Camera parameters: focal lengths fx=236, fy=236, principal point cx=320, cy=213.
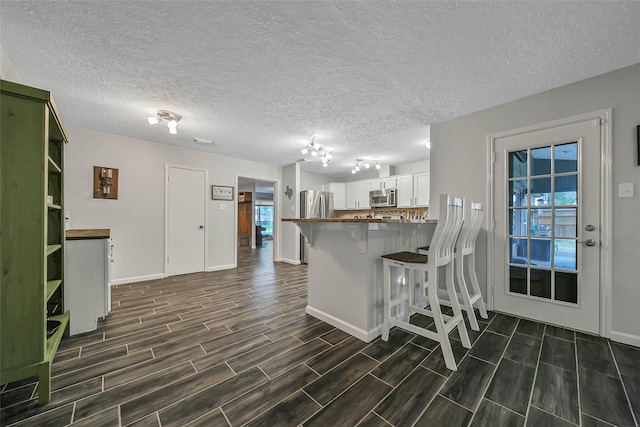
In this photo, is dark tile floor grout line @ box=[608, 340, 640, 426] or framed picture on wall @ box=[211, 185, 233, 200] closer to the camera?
dark tile floor grout line @ box=[608, 340, 640, 426]

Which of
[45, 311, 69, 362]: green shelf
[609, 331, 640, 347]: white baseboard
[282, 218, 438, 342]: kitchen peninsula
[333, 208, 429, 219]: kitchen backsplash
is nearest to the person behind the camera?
[45, 311, 69, 362]: green shelf

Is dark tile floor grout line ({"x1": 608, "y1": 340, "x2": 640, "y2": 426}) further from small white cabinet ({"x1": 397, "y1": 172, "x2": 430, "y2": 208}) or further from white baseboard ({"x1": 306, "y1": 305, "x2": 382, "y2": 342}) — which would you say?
small white cabinet ({"x1": 397, "y1": 172, "x2": 430, "y2": 208})

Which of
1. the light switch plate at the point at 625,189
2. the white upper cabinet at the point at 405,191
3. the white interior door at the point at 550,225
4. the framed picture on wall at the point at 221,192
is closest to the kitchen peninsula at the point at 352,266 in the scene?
the white interior door at the point at 550,225

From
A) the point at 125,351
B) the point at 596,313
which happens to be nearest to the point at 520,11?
the point at 596,313

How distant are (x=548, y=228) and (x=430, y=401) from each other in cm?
219

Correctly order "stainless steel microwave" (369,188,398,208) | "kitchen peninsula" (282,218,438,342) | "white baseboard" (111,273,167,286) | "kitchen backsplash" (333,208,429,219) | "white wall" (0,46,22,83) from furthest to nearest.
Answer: "stainless steel microwave" (369,188,398,208) < "kitchen backsplash" (333,208,429,219) < "white baseboard" (111,273,167,286) < "kitchen peninsula" (282,218,438,342) < "white wall" (0,46,22,83)

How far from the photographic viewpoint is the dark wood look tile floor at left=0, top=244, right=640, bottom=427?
4.12 ft

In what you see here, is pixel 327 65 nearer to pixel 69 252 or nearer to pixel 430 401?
pixel 430 401

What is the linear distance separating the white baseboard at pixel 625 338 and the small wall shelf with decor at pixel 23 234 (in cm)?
411

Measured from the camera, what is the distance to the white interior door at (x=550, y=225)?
7.07 feet

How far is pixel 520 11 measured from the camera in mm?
1473

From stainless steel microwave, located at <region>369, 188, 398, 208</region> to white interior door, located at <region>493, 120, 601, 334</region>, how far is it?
8.61 ft

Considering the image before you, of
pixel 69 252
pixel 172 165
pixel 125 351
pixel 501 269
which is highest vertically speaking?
pixel 172 165

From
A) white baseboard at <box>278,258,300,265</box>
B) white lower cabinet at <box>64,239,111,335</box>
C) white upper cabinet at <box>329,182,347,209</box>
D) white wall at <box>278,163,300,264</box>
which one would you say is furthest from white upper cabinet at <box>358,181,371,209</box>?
white lower cabinet at <box>64,239,111,335</box>
